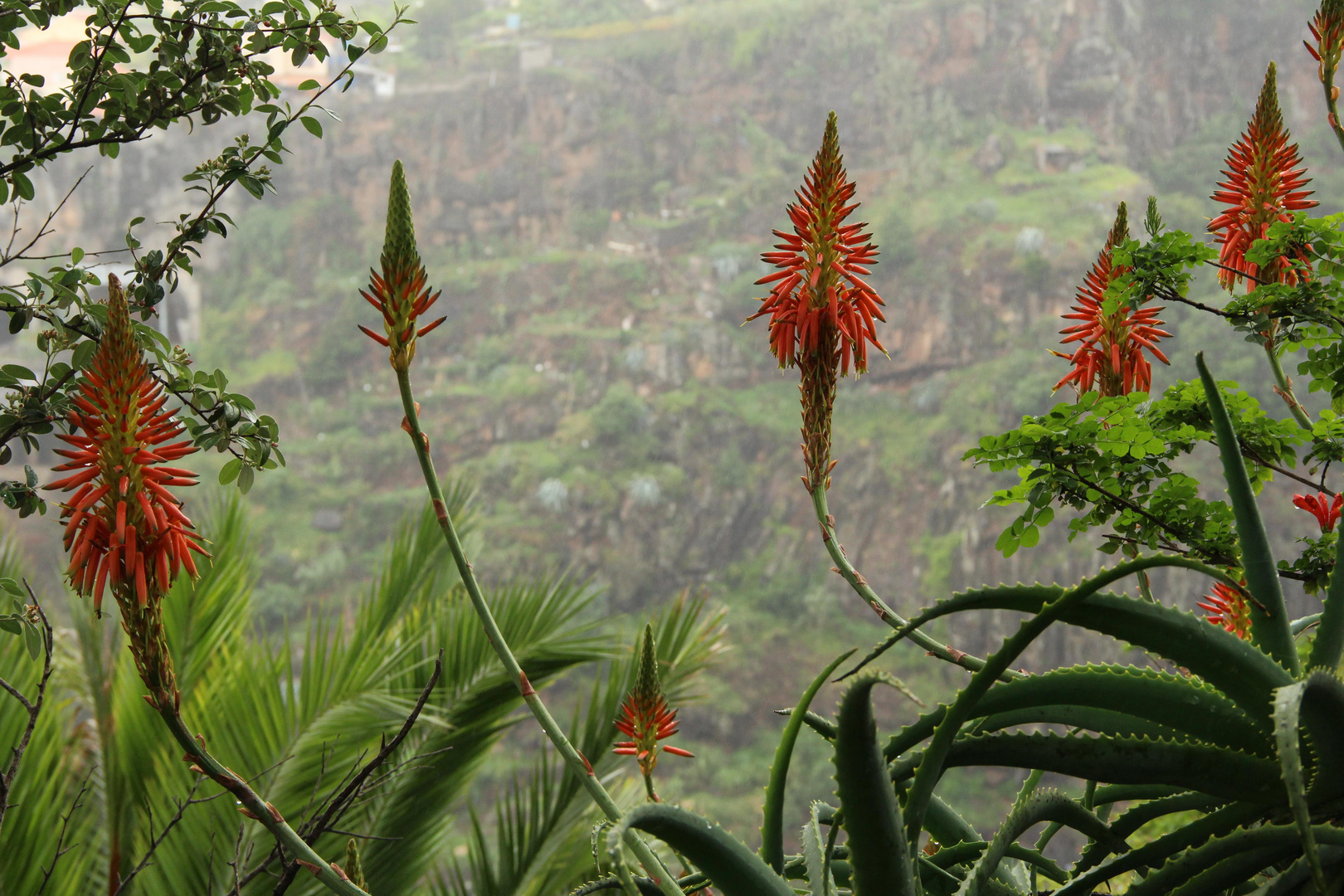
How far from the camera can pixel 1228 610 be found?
108 centimetres

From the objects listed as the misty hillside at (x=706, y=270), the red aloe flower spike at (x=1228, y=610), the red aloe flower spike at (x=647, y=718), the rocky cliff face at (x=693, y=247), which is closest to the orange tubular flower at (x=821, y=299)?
the red aloe flower spike at (x=647, y=718)

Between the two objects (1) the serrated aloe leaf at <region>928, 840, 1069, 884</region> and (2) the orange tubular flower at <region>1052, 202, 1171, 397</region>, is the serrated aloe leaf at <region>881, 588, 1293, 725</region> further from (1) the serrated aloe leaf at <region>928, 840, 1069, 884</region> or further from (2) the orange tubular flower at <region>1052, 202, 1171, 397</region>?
(2) the orange tubular flower at <region>1052, 202, 1171, 397</region>

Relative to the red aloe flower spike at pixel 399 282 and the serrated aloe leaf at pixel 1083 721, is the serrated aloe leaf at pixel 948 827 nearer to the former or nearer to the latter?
the serrated aloe leaf at pixel 1083 721

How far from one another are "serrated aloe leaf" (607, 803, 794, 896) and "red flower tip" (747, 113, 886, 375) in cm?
45

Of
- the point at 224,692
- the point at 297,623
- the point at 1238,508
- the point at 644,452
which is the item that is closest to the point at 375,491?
the point at 297,623

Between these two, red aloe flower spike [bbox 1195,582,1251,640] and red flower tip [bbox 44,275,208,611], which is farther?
red aloe flower spike [bbox 1195,582,1251,640]

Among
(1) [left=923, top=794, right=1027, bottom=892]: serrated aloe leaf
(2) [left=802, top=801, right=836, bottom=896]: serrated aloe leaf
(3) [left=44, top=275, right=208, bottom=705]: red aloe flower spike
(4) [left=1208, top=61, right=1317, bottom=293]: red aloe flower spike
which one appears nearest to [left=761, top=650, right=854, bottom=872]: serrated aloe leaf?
(2) [left=802, top=801, right=836, bottom=896]: serrated aloe leaf

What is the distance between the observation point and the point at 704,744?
1872 cm

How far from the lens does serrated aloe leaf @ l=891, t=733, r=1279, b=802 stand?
1.63 ft

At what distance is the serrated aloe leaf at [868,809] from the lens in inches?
17.8

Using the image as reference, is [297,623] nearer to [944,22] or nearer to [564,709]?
[564,709]

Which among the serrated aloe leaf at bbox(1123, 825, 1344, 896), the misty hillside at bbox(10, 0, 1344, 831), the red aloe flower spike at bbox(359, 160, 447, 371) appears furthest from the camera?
the misty hillside at bbox(10, 0, 1344, 831)

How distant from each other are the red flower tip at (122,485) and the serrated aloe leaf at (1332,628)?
0.68 metres

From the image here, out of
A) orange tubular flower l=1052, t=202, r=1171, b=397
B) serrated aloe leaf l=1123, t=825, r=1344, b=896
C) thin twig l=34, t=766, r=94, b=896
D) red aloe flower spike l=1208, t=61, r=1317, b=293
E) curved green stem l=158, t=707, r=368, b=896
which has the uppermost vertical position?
red aloe flower spike l=1208, t=61, r=1317, b=293
